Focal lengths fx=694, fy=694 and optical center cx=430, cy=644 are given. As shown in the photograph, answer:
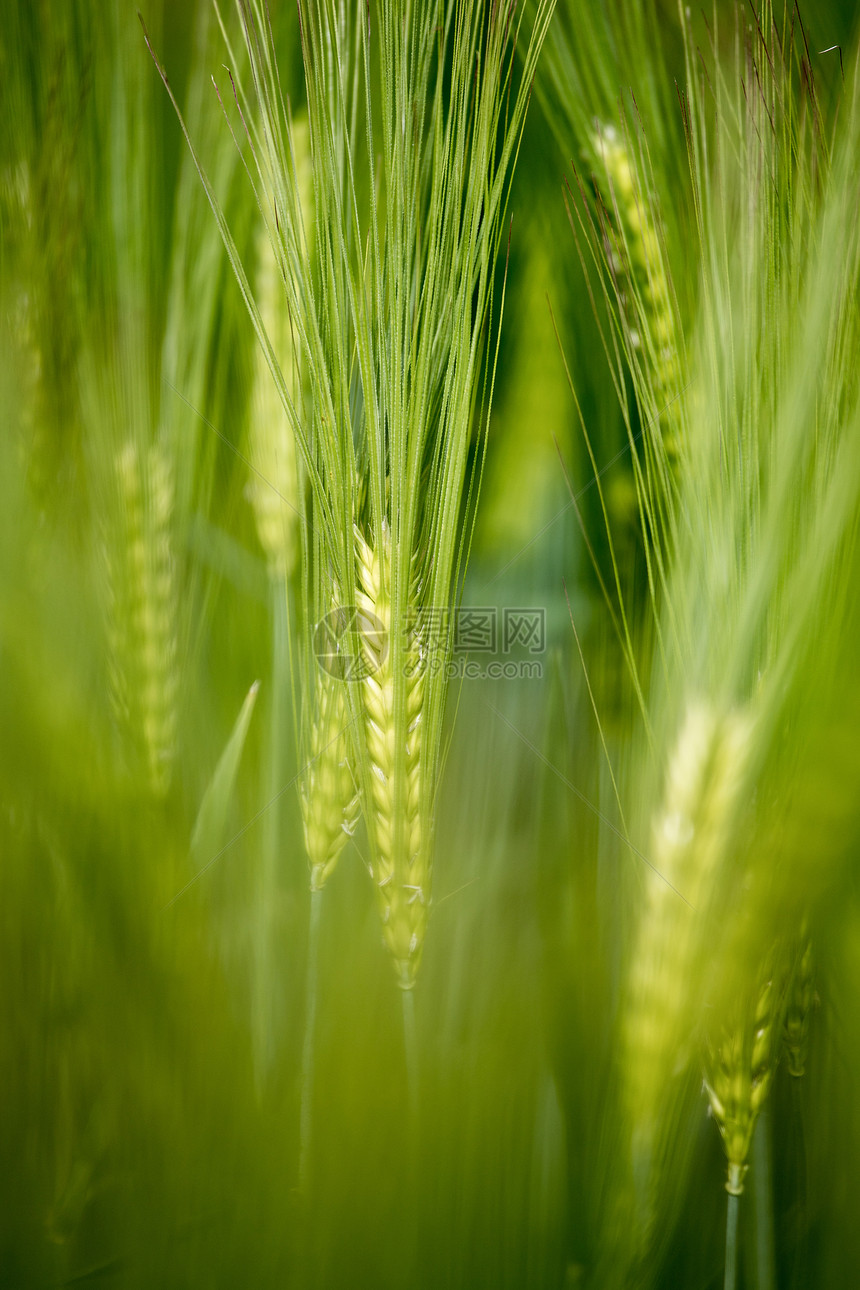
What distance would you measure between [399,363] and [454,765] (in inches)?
9.5

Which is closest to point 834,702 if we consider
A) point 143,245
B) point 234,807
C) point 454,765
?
point 454,765

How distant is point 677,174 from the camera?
0.41 meters

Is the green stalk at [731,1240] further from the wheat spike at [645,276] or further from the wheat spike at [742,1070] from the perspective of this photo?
the wheat spike at [645,276]

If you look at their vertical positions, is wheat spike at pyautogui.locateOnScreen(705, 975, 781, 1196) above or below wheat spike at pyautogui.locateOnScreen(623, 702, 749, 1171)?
below

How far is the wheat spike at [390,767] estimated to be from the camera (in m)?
0.36

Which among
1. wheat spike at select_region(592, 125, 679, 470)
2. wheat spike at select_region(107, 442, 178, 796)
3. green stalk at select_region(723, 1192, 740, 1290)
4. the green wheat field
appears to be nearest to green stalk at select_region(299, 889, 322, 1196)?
the green wheat field

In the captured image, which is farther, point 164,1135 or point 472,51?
point 164,1135

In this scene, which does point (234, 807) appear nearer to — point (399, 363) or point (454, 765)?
point (454, 765)

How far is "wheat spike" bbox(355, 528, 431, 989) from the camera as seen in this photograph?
0.36m

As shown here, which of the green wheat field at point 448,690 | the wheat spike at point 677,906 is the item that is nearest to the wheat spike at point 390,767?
the green wheat field at point 448,690

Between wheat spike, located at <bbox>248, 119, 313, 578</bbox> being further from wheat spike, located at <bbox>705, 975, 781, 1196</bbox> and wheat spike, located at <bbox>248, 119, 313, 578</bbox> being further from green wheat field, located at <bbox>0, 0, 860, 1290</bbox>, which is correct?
wheat spike, located at <bbox>705, 975, 781, 1196</bbox>

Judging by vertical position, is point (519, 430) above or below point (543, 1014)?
above

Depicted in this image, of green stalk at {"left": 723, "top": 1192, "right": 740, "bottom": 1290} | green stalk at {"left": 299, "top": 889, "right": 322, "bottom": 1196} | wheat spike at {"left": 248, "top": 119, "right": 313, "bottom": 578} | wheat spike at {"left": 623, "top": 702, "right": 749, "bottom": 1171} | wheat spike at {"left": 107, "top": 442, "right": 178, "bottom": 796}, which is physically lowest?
green stalk at {"left": 723, "top": 1192, "right": 740, "bottom": 1290}

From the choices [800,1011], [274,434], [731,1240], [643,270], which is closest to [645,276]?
[643,270]
